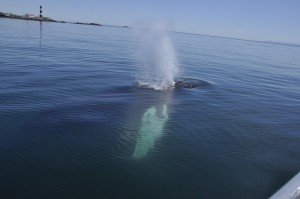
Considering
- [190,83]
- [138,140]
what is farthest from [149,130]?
[190,83]

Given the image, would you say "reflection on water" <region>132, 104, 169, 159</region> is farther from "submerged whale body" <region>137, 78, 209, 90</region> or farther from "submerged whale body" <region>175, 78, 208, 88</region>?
"submerged whale body" <region>175, 78, 208, 88</region>

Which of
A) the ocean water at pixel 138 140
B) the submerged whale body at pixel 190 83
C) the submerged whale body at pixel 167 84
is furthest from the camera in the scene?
the submerged whale body at pixel 190 83

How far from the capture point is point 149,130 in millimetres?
19203

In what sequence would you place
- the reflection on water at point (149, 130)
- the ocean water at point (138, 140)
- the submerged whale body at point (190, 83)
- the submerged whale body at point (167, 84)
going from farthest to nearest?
the submerged whale body at point (190, 83) < the submerged whale body at point (167, 84) < the reflection on water at point (149, 130) < the ocean water at point (138, 140)

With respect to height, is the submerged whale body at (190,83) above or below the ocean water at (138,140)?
above

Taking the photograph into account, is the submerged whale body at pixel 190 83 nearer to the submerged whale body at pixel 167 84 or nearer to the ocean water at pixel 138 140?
Result: the submerged whale body at pixel 167 84

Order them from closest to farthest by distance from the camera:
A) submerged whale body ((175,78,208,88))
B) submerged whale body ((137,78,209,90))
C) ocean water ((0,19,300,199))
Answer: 1. ocean water ((0,19,300,199))
2. submerged whale body ((137,78,209,90))
3. submerged whale body ((175,78,208,88))

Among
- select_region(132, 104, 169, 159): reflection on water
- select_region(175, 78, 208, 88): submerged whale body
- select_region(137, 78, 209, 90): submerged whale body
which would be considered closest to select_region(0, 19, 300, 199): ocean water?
select_region(132, 104, 169, 159): reflection on water

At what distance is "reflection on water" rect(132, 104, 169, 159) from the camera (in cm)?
1650

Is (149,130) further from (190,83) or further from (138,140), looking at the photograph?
(190,83)

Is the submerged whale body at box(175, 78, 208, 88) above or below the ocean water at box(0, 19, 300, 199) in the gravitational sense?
above

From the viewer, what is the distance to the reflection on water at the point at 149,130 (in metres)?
16.5

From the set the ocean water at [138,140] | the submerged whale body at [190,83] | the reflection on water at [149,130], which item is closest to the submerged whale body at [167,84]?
the submerged whale body at [190,83]

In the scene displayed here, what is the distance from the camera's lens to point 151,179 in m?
14.0
